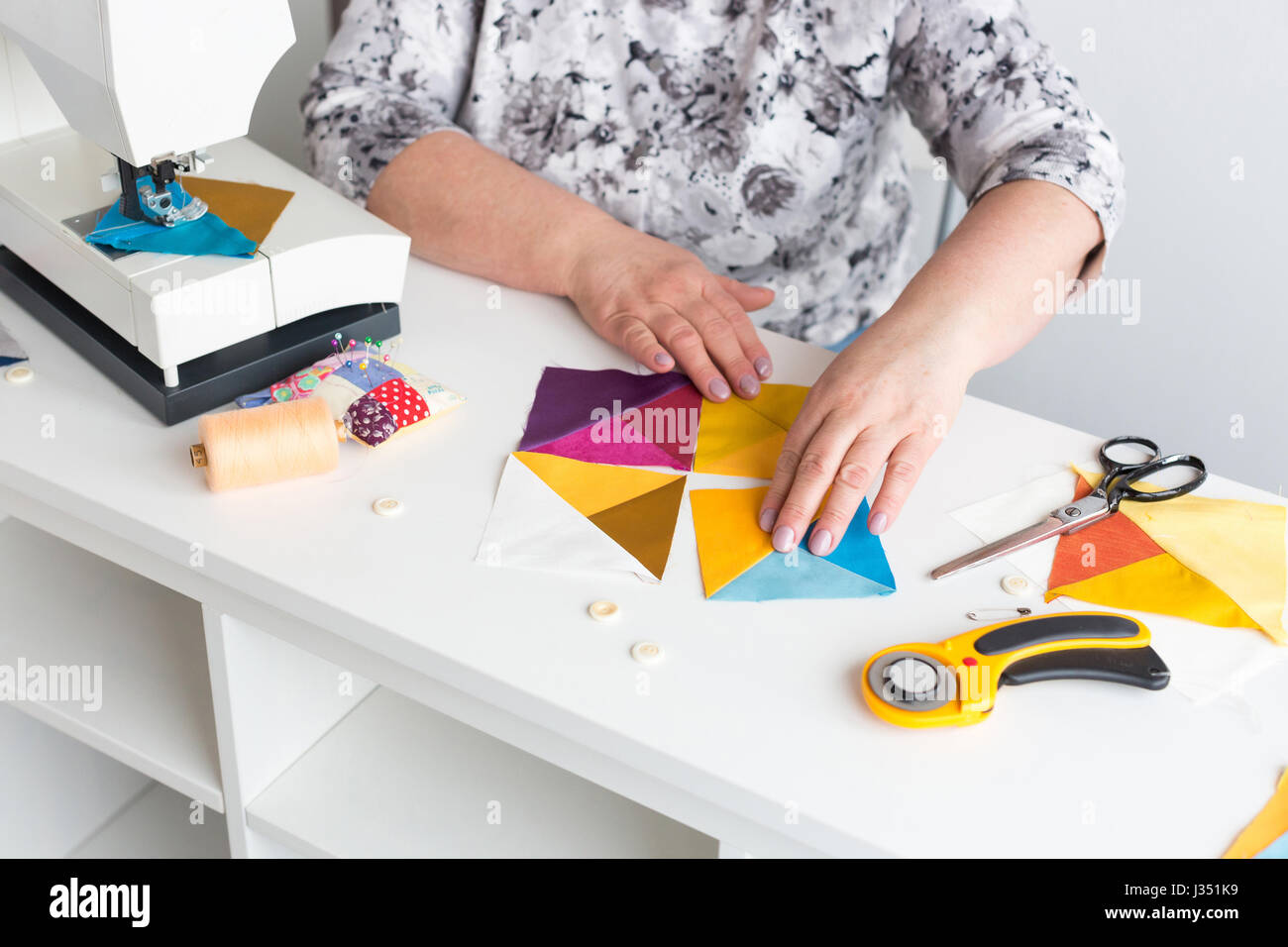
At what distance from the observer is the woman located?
39.6 inches

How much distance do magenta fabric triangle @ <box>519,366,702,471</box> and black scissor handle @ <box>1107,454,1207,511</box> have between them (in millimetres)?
316

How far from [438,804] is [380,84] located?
2.38 feet

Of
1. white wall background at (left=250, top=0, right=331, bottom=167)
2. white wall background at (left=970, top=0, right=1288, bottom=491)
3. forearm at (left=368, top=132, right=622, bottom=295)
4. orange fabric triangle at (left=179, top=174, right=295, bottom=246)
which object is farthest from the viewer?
white wall background at (left=250, top=0, right=331, bottom=167)

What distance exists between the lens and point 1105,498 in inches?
35.0

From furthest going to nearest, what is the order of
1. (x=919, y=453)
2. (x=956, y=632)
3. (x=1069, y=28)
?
(x=1069, y=28), (x=919, y=453), (x=956, y=632)

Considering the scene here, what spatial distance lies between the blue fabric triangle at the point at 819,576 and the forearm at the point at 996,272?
201 mm

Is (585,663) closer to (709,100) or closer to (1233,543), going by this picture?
(1233,543)

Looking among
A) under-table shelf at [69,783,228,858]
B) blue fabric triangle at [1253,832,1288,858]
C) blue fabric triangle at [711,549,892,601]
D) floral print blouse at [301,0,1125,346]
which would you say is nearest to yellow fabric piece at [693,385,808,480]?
blue fabric triangle at [711,549,892,601]

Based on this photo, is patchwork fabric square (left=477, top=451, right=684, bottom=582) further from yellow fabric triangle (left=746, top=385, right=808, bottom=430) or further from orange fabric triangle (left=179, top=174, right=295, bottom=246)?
orange fabric triangle (left=179, top=174, right=295, bottom=246)
